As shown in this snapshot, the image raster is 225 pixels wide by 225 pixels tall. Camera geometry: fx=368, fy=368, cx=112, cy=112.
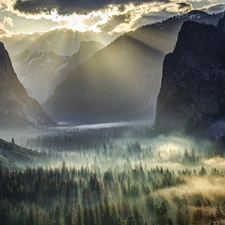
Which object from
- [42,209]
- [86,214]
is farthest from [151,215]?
[42,209]

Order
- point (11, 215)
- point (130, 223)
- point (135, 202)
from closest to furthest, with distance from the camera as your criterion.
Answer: point (130, 223), point (11, 215), point (135, 202)

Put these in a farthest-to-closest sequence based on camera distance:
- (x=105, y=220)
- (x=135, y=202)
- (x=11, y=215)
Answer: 1. (x=135, y=202)
2. (x=11, y=215)
3. (x=105, y=220)

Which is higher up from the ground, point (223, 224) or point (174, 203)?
point (174, 203)

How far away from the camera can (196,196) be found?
652 feet

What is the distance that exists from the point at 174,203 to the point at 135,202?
20.8 m

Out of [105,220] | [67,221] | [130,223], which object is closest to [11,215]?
[67,221]

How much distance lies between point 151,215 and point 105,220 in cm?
2433

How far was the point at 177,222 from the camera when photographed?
16575 centimetres

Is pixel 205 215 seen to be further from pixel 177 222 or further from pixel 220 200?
pixel 220 200

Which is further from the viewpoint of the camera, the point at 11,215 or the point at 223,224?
the point at 11,215

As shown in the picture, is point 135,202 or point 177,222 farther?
point 135,202

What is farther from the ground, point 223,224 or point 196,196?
point 196,196

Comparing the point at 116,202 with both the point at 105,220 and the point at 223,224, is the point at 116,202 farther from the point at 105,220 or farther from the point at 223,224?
the point at 223,224

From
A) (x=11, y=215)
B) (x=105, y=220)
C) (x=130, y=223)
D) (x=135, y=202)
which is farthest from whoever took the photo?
(x=135, y=202)
